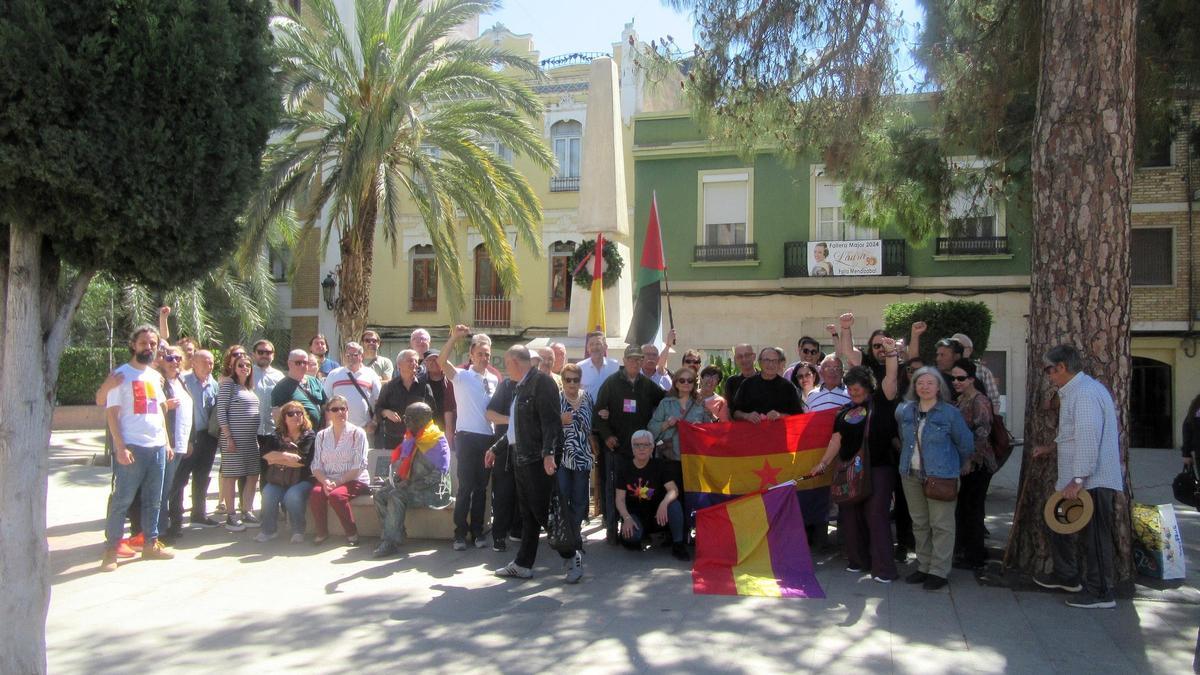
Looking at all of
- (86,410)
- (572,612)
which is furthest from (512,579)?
(86,410)

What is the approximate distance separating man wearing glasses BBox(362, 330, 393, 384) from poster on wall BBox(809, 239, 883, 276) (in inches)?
531

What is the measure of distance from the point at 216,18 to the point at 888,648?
4.92m

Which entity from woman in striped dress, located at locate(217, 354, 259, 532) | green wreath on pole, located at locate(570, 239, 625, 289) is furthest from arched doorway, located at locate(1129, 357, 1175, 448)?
woman in striped dress, located at locate(217, 354, 259, 532)

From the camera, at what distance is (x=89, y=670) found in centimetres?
514

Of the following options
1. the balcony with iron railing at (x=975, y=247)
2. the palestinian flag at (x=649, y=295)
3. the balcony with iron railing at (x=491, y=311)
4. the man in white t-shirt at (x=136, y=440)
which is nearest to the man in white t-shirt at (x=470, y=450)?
the man in white t-shirt at (x=136, y=440)

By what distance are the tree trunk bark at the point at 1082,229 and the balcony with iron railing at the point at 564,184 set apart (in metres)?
19.3

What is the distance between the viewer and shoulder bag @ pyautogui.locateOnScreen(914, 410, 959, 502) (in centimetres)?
654

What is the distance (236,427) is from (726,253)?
Result: 15874 millimetres

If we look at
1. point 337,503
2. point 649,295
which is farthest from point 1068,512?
point 649,295

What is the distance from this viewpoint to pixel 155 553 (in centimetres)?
760

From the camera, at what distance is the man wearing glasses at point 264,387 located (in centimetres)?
885

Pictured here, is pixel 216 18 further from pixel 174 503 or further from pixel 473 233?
pixel 473 233

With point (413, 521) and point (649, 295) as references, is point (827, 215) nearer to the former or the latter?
point (649, 295)

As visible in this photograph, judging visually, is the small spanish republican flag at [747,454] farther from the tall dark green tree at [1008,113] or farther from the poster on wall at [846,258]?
the poster on wall at [846,258]
